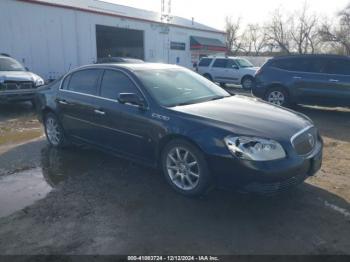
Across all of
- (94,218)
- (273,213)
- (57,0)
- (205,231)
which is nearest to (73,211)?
(94,218)

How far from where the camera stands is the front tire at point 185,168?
397 cm

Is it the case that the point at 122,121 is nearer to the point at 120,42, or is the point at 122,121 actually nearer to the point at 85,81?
the point at 85,81

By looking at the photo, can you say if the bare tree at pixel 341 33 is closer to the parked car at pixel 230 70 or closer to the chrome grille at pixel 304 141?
the parked car at pixel 230 70

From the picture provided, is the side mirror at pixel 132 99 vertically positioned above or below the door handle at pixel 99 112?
above

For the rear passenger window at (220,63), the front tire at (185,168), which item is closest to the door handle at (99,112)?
the front tire at (185,168)

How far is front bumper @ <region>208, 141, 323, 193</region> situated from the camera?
142 inches

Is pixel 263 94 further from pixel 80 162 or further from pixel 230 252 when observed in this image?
pixel 230 252

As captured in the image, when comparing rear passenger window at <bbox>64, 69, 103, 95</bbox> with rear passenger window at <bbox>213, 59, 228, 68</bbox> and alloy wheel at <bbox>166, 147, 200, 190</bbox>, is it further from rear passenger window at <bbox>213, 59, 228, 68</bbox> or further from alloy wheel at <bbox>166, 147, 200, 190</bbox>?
rear passenger window at <bbox>213, 59, 228, 68</bbox>

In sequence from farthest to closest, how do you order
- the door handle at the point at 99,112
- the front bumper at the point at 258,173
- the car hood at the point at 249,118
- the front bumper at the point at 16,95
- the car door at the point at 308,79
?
the front bumper at the point at 16,95
the car door at the point at 308,79
the door handle at the point at 99,112
the car hood at the point at 249,118
the front bumper at the point at 258,173

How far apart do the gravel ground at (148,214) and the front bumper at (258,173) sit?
0.35 metres

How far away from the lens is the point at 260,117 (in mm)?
4230

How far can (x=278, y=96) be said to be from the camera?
10.4 m

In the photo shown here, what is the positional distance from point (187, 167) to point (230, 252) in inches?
49.6

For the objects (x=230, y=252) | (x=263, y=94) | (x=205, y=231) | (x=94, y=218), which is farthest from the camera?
(x=263, y=94)
